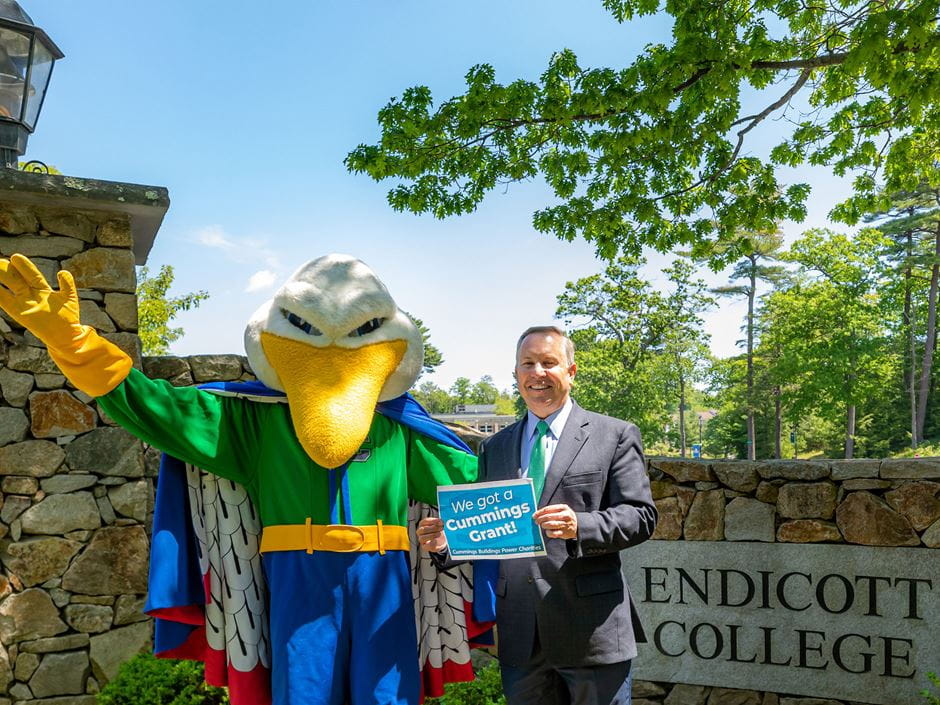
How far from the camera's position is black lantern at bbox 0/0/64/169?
12.9 ft

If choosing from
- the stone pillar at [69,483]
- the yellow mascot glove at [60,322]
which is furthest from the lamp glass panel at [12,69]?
the yellow mascot glove at [60,322]

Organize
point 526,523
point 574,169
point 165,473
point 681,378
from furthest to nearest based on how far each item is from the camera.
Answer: point 681,378 < point 574,169 < point 165,473 < point 526,523

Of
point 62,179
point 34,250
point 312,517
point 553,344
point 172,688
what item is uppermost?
point 62,179

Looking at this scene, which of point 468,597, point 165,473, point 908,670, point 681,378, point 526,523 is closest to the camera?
point 526,523

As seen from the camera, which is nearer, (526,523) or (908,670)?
(526,523)

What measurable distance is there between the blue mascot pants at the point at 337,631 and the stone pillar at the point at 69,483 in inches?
83.6

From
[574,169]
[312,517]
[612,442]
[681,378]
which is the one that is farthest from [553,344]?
[681,378]

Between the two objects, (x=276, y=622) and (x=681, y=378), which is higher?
(x=681, y=378)

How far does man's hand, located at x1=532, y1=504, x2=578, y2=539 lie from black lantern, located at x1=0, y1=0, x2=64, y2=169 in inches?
142

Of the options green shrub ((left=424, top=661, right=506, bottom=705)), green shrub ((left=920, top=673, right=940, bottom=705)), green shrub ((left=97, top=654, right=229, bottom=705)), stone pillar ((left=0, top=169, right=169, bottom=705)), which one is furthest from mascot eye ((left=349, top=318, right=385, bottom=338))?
green shrub ((left=920, top=673, right=940, bottom=705))

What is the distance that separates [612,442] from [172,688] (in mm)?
2899

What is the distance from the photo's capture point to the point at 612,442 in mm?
2361

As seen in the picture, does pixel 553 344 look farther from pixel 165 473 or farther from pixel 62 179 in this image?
pixel 62 179

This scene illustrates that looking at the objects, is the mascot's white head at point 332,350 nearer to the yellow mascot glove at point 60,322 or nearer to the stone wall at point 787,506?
the yellow mascot glove at point 60,322
